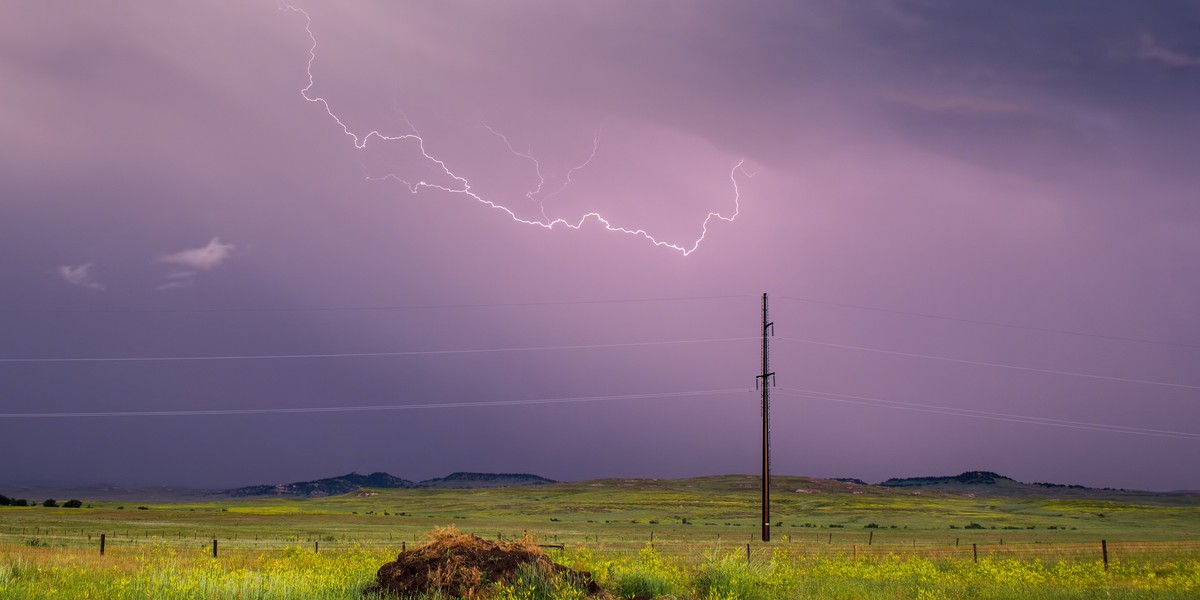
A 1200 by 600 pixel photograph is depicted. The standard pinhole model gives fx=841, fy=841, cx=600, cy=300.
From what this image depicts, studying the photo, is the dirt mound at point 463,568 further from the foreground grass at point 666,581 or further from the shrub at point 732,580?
the shrub at point 732,580

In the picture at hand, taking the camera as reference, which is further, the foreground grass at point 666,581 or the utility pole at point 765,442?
the utility pole at point 765,442

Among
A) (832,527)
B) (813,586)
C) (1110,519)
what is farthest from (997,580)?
(1110,519)

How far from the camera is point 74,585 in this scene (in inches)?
784

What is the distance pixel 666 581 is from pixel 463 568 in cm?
508

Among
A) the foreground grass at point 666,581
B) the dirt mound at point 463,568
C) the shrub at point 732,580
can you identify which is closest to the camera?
the foreground grass at point 666,581

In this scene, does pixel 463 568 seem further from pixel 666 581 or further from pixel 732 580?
pixel 732 580

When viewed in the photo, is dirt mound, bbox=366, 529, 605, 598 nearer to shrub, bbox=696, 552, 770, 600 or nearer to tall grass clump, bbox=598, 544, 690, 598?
tall grass clump, bbox=598, 544, 690, 598

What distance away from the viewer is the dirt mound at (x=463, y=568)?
16.4 metres

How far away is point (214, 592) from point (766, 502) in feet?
111

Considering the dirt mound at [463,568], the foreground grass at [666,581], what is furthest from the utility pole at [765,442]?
the dirt mound at [463,568]

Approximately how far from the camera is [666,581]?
19.3m

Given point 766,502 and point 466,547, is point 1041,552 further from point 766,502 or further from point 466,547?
point 466,547

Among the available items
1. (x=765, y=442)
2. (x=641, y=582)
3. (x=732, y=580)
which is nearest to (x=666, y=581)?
(x=641, y=582)

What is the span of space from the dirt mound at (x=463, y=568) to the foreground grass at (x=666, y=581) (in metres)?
0.46
